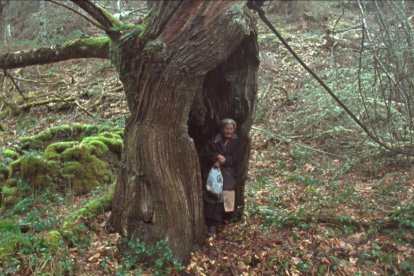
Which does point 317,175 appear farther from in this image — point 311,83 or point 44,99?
point 44,99

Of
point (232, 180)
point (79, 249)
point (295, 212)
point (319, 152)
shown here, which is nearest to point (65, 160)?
point (79, 249)

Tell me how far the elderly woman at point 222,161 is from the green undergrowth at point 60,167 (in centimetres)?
319

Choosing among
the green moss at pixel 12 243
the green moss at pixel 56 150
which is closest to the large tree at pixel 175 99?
the green moss at pixel 12 243

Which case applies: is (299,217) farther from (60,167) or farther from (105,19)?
(60,167)

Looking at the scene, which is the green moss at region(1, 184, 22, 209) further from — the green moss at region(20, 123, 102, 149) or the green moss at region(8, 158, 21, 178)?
the green moss at region(20, 123, 102, 149)

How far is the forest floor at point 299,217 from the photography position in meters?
5.91

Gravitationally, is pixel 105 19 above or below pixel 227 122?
above

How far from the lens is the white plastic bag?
6438mm

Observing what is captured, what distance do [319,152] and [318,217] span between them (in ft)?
11.7

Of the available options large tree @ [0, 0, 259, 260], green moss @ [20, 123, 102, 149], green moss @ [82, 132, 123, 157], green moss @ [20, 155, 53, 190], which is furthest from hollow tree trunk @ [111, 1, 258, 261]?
green moss @ [20, 123, 102, 149]

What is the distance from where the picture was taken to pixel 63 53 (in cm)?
715

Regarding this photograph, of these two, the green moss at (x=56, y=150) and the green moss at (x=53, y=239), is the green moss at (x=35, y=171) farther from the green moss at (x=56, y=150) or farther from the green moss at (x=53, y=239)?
A: the green moss at (x=53, y=239)

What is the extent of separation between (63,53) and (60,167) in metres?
2.73

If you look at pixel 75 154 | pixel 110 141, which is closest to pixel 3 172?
pixel 75 154
